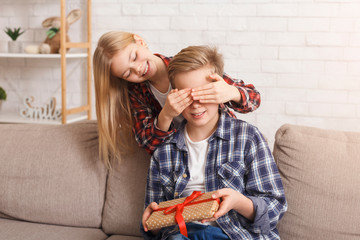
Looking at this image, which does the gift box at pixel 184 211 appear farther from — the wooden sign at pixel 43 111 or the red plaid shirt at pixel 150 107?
the wooden sign at pixel 43 111

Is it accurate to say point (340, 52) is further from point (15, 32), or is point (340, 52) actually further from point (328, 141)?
point (15, 32)

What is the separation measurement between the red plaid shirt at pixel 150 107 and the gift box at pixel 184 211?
0.99ft

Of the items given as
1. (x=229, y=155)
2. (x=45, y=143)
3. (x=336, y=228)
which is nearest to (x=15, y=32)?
(x=45, y=143)

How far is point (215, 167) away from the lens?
1525 millimetres

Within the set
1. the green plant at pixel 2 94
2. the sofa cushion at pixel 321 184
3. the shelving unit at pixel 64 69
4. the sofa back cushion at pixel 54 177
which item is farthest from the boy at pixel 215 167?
the green plant at pixel 2 94

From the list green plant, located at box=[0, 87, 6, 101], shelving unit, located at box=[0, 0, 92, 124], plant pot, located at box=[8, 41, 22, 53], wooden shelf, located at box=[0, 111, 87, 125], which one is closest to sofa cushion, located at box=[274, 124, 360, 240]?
shelving unit, located at box=[0, 0, 92, 124]

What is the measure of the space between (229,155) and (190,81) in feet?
0.97

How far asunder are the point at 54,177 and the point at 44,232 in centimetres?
24

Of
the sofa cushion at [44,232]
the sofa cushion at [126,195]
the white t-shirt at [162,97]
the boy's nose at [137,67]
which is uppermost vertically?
the boy's nose at [137,67]

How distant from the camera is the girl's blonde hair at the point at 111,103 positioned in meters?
1.68

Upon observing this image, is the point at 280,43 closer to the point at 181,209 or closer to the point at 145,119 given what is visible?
the point at 145,119

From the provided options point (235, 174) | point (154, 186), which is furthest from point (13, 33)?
point (235, 174)

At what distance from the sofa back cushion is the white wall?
1327 mm

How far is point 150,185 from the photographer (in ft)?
5.38
